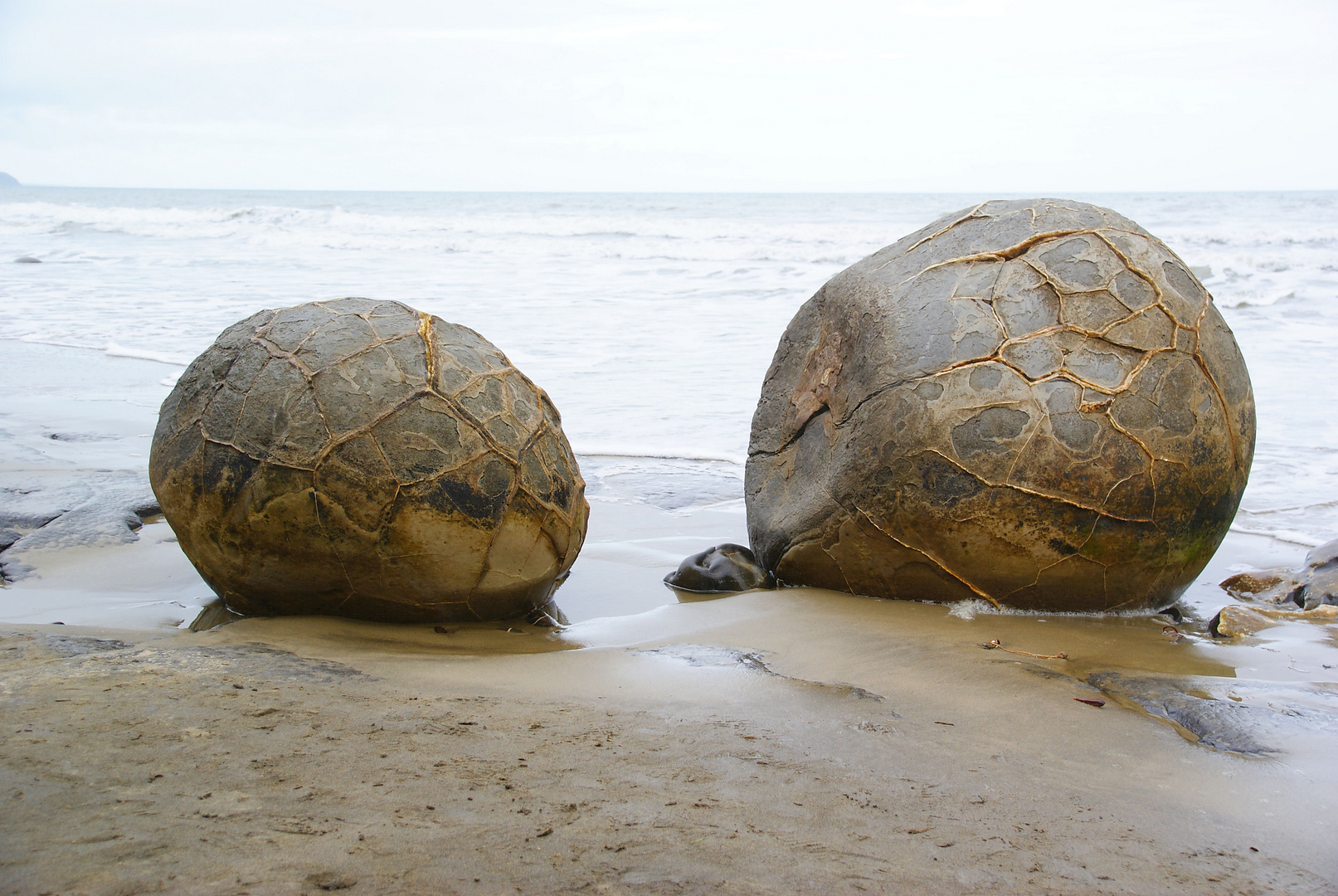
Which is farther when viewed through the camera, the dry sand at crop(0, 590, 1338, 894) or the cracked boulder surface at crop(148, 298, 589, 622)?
the cracked boulder surface at crop(148, 298, 589, 622)

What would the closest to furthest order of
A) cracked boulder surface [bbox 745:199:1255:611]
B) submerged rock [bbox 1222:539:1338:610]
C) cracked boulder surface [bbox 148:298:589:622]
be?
cracked boulder surface [bbox 148:298:589:622], cracked boulder surface [bbox 745:199:1255:611], submerged rock [bbox 1222:539:1338:610]

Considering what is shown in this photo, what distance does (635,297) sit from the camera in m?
14.9

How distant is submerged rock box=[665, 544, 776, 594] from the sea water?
4.21ft

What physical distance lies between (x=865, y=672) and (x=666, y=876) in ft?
4.96

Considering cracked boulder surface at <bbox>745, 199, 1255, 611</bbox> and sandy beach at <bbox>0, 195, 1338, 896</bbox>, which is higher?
cracked boulder surface at <bbox>745, 199, 1255, 611</bbox>

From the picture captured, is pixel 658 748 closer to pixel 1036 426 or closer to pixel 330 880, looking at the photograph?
pixel 330 880

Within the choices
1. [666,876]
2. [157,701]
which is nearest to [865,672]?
[666,876]

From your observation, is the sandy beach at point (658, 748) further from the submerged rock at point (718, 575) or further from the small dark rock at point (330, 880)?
the submerged rock at point (718, 575)

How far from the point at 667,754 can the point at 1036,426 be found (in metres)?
1.86

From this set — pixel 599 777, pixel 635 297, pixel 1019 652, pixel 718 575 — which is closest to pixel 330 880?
pixel 599 777

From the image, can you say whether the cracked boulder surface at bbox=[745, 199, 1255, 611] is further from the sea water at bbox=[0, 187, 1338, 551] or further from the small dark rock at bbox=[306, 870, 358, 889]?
the small dark rock at bbox=[306, 870, 358, 889]

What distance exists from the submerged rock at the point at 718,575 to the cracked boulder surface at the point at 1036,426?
12.4 inches

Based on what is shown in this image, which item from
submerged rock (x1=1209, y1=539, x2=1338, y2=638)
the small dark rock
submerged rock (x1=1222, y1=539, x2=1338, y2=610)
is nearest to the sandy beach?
the small dark rock

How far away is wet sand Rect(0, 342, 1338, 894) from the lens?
165cm
